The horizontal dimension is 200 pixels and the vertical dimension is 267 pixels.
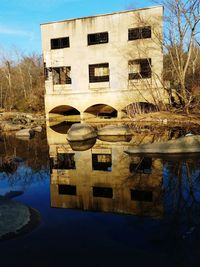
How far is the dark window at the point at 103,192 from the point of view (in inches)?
305

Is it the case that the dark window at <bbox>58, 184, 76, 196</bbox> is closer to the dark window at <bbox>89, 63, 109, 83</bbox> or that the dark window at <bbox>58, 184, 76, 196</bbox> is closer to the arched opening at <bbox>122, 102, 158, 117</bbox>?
the arched opening at <bbox>122, 102, 158, 117</bbox>

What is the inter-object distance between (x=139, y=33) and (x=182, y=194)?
18728mm

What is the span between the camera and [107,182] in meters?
8.84

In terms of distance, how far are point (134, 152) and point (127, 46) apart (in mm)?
13999

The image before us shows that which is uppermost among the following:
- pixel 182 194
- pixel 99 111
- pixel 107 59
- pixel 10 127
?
pixel 107 59

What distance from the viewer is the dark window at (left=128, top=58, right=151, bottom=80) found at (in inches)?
929

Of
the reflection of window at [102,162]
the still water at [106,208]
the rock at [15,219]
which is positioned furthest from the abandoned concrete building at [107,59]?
the rock at [15,219]

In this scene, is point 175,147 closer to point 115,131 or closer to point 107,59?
point 115,131

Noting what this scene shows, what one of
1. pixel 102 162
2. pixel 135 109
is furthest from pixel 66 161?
pixel 135 109

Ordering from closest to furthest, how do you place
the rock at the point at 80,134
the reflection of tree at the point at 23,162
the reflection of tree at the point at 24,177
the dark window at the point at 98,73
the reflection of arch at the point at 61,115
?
the reflection of tree at the point at 24,177 < the reflection of tree at the point at 23,162 < the rock at the point at 80,134 < the dark window at the point at 98,73 < the reflection of arch at the point at 61,115

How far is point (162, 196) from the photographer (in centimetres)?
747

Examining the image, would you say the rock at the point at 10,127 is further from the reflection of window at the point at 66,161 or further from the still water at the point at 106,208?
the reflection of window at the point at 66,161

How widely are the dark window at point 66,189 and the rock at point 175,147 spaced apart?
4.48m

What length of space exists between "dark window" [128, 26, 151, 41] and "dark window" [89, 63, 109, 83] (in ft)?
11.1
